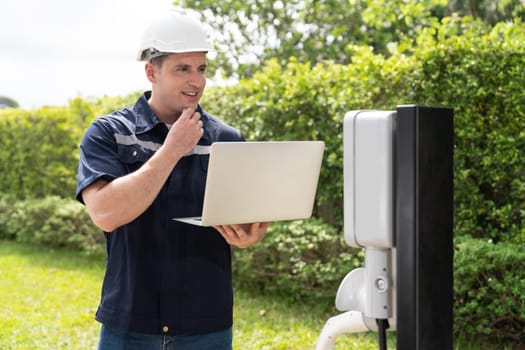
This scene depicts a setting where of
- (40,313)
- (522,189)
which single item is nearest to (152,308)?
(522,189)

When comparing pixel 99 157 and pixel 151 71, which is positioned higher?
pixel 151 71

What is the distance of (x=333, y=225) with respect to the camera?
22.1 feet

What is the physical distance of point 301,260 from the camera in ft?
22.2

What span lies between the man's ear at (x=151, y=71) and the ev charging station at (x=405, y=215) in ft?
4.27

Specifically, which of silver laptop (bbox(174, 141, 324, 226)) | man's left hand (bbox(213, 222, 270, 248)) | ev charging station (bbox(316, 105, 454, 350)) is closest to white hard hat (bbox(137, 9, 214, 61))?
silver laptop (bbox(174, 141, 324, 226))

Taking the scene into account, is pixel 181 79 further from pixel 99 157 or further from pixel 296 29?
pixel 296 29

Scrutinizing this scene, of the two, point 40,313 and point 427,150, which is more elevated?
point 427,150

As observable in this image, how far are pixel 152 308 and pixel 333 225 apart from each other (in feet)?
14.5

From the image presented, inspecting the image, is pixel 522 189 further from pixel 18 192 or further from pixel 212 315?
pixel 18 192

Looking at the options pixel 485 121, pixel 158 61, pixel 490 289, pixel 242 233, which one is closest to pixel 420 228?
pixel 242 233

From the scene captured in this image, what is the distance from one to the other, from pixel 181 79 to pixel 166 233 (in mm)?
549

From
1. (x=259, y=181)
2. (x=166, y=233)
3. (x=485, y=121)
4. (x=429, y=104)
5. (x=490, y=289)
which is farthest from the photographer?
(x=429, y=104)

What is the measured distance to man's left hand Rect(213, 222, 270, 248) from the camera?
7.75ft

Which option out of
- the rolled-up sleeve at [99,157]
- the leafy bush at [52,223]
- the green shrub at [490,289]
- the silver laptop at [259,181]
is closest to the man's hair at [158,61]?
the rolled-up sleeve at [99,157]
